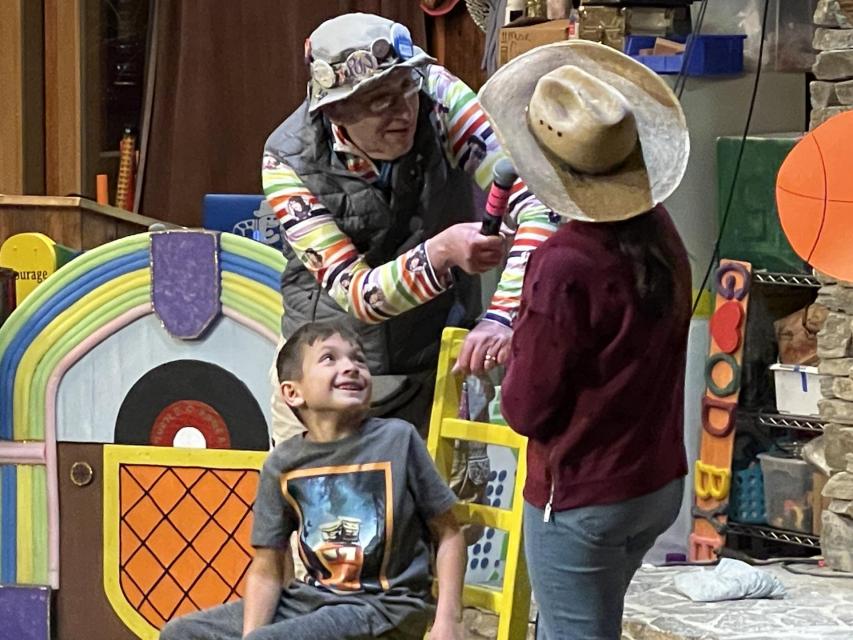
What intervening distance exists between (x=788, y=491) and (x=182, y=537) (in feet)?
6.56

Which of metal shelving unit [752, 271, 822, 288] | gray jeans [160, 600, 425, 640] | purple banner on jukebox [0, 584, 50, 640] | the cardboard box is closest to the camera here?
gray jeans [160, 600, 425, 640]

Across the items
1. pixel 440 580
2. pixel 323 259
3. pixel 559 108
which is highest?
pixel 559 108

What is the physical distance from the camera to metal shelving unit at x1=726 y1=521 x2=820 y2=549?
5.17m

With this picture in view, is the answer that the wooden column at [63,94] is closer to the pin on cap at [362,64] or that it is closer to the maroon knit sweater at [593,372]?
the pin on cap at [362,64]

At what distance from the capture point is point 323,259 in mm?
3125

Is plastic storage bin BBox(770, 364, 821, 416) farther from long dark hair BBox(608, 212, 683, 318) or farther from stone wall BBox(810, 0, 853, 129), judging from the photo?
long dark hair BBox(608, 212, 683, 318)

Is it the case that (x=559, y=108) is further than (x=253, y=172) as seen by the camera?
No

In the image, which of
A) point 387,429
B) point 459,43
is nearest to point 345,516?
point 387,429

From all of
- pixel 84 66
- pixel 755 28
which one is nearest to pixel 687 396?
pixel 755 28

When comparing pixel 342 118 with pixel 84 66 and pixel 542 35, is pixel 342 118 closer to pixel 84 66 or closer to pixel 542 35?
pixel 542 35

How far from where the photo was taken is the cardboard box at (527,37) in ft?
17.8

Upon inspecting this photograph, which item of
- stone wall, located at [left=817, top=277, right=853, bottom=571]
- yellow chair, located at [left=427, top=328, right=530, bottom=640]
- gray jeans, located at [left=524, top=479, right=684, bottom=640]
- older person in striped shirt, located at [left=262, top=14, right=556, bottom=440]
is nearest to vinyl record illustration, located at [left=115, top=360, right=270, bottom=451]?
older person in striped shirt, located at [left=262, top=14, right=556, bottom=440]

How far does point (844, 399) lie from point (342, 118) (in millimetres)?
2306

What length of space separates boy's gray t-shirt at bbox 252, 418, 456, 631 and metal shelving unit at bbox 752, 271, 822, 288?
2233 millimetres
